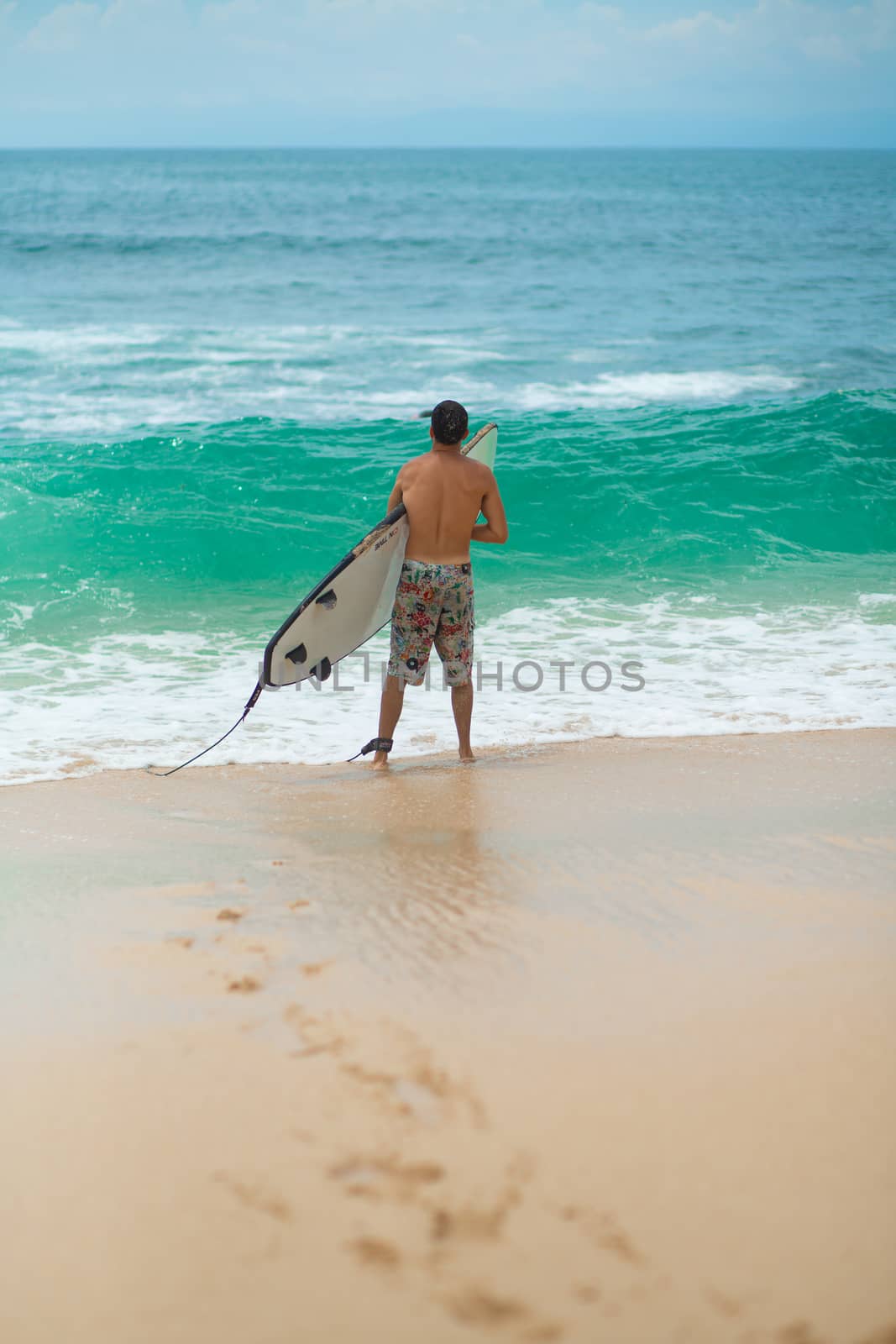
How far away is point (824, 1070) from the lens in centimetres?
235

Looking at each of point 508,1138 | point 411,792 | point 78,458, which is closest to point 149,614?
point 411,792

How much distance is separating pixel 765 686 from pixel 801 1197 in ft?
14.1

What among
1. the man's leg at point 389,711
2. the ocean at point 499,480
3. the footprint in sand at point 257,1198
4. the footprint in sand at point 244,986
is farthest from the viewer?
the ocean at point 499,480

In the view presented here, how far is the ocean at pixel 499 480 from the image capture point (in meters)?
5.87

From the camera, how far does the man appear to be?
15.1 feet

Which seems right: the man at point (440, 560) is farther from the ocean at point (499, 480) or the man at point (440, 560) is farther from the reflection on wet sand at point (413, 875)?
the ocean at point (499, 480)

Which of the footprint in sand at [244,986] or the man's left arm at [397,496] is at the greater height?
the man's left arm at [397,496]

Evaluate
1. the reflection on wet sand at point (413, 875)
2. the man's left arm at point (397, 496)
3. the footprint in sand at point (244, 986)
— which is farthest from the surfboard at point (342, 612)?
the footprint in sand at point (244, 986)

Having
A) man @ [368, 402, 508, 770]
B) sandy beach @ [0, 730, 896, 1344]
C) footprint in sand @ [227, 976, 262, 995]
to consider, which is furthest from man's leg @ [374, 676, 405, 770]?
footprint in sand @ [227, 976, 262, 995]

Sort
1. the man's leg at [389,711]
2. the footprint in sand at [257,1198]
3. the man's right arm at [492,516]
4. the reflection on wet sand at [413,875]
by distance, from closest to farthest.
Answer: the footprint in sand at [257,1198] < the reflection on wet sand at [413,875] < the man's right arm at [492,516] < the man's leg at [389,711]

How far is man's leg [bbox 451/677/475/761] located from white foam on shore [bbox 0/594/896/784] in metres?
0.28

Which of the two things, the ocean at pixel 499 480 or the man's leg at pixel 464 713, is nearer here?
the man's leg at pixel 464 713

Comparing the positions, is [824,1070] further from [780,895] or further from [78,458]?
[78,458]

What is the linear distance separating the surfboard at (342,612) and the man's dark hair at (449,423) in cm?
35
